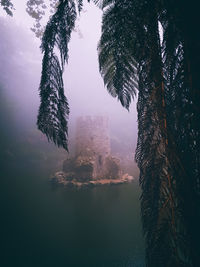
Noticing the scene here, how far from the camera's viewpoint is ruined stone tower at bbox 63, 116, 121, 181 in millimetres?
11508

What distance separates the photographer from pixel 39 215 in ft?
19.0

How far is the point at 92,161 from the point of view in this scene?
11539 millimetres

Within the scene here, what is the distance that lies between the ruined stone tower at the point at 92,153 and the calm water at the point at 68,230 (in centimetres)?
325

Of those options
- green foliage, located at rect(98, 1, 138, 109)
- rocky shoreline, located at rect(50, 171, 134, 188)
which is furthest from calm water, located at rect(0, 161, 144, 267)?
green foliage, located at rect(98, 1, 138, 109)

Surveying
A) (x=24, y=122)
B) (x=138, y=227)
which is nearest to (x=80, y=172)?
(x=138, y=227)

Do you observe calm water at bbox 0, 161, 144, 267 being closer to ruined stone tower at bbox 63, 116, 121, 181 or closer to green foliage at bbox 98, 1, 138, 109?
ruined stone tower at bbox 63, 116, 121, 181

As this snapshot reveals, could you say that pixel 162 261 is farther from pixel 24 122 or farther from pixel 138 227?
pixel 24 122

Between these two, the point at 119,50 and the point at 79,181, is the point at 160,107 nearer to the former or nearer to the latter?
the point at 119,50

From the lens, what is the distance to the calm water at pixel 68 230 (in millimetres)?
3758

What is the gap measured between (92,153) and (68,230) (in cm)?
694

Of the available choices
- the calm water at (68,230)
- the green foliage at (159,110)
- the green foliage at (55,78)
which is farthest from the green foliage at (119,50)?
the calm water at (68,230)

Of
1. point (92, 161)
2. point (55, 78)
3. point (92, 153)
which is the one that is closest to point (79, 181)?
point (92, 161)

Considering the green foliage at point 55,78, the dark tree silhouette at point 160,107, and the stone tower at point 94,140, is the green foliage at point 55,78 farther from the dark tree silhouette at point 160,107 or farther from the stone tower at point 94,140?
the stone tower at point 94,140

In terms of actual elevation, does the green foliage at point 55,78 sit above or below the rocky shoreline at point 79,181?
above
